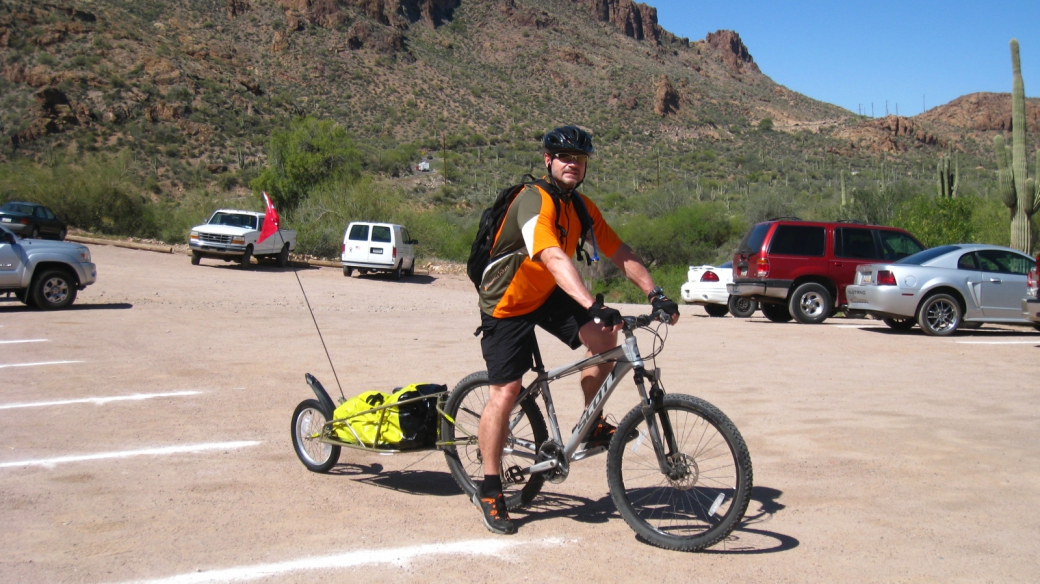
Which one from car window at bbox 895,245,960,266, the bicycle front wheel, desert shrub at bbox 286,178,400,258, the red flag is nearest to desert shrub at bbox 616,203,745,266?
desert shrub at bbox 286,178,400,258

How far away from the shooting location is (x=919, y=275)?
13945mm

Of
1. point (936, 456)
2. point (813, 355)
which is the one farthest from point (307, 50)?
point (936, 456)

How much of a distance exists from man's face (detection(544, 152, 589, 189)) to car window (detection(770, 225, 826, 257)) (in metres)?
12.2

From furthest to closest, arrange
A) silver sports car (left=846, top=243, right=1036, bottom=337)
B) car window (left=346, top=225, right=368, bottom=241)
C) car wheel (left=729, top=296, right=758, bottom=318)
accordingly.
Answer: car window (left=346, top=225, right=368, bottom=241), car wheel (left=729, top=296, right=758, bottom=318), silver sports car (left=846, top=243, right=1036, bottom=337)

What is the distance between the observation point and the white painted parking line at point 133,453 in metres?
5.74

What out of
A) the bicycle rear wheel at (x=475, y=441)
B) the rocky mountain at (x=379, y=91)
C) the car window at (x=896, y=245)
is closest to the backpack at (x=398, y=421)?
the bicycle rear wheel at (x=475, y=441)

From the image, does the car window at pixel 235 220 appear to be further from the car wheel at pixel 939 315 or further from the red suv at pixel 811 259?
the car wheel at pixel 939 315

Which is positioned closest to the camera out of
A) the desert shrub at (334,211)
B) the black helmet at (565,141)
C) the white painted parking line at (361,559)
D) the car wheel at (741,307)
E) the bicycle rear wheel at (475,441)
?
the white painted parking line at (361,559)

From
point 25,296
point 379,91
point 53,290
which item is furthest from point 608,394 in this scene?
point 379,91

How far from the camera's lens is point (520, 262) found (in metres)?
4.53

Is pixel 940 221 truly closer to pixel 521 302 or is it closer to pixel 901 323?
pixel 901 323

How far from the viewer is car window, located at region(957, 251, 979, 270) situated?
14.1m

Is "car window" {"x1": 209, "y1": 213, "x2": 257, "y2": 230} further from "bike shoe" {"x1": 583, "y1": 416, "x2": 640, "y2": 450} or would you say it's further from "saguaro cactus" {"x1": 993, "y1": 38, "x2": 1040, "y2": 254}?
"bike shoe" {"x1": 583, "y1": 416, "x2": 640, "y2": 450}

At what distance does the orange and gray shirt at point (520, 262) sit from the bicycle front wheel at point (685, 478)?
31.9 inches
